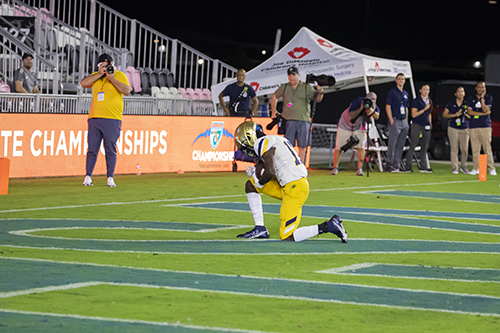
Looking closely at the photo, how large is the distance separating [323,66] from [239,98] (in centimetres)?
325

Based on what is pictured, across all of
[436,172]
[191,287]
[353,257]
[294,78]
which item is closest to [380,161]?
[436,172]

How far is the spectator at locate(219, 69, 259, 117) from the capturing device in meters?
18.2

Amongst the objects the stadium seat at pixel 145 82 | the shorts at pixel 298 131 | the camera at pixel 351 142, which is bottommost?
the camera at pixel 351 142

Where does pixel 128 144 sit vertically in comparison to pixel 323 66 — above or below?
below

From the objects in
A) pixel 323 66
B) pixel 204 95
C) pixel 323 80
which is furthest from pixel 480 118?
pixel 204 95

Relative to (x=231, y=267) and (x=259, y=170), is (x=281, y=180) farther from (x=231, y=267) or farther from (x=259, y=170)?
(x=231, y=267)

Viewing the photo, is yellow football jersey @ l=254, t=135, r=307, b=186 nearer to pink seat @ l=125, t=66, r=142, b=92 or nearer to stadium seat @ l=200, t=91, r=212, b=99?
pink seat @ l=125, t=66, r=142, b=92

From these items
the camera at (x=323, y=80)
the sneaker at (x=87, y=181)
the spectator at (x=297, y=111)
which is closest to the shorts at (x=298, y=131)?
the spectator at (x=297, y=111)

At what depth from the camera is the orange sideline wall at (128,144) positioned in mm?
14070

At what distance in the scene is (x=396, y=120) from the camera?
1883 centimetres

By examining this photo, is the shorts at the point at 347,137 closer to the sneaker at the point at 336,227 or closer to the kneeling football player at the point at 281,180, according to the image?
the kneeling football player at the point at 281,180

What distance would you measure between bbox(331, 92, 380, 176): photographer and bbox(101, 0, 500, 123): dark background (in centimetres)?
1886

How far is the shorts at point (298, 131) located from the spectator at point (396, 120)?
3073mm

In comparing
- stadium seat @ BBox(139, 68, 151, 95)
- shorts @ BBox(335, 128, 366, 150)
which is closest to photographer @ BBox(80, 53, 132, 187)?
shorts @ BBox(335, 128, 366, 150)
